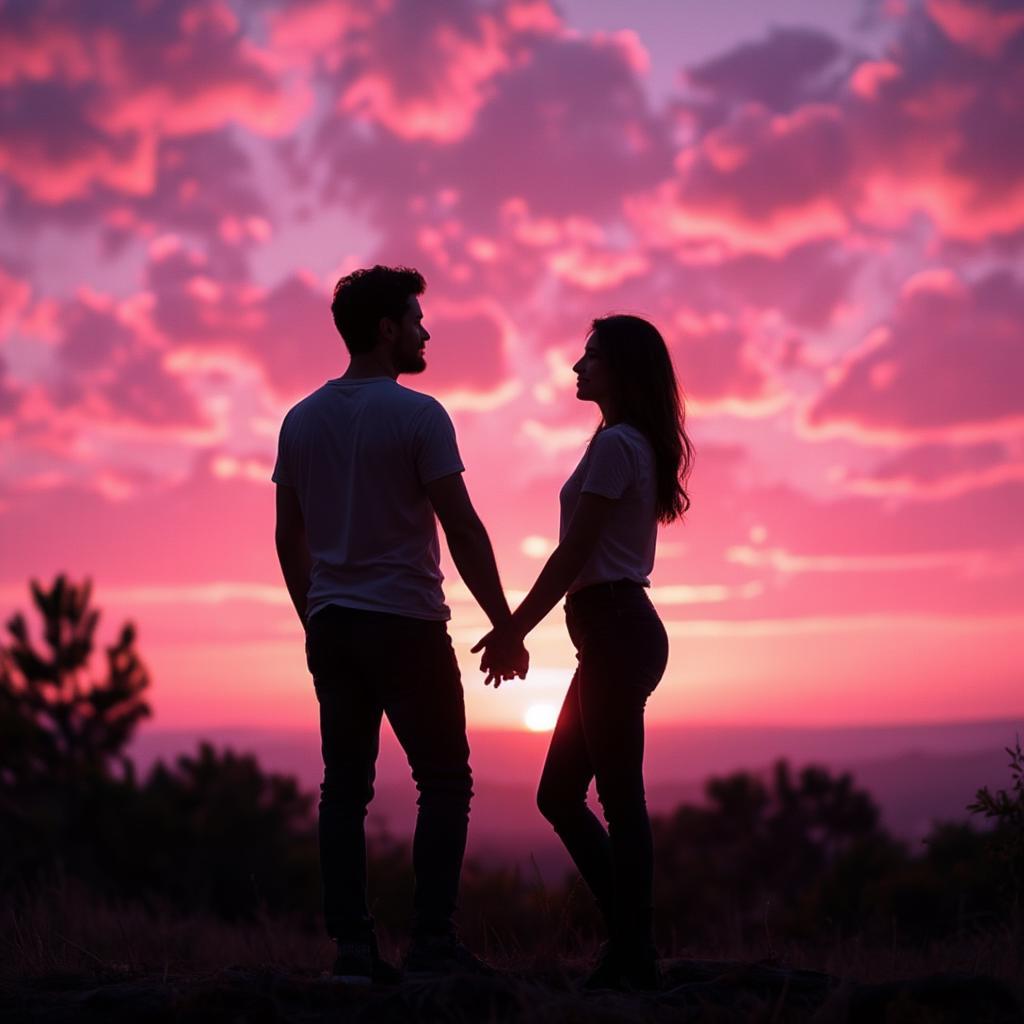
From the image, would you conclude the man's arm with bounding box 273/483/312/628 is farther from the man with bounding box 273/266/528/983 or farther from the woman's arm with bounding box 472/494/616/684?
the woman's arm with bounding box 472/494/616/684

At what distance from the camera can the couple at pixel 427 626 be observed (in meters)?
4.39

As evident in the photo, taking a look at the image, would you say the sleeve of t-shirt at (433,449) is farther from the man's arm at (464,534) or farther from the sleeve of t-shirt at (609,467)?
the sleeve of t-shirt at (609,467)

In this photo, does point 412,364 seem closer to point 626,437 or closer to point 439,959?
point 626,437

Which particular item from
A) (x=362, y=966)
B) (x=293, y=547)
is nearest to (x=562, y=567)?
(x=293, y=547)

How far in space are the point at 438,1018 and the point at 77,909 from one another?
15.6 feet

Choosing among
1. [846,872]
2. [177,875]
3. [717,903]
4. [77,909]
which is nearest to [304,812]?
[177,875]

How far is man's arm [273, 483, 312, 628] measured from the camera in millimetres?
4816

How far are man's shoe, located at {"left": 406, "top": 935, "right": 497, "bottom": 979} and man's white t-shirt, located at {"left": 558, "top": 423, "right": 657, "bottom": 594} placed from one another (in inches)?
52.3

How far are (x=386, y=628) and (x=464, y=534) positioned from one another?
43 centimetres

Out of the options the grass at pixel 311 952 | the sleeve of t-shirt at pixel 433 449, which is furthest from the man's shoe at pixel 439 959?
the sleeve of t-shirt at pixel 433 449

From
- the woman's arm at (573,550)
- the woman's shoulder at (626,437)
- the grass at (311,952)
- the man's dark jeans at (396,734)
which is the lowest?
the grass at (311,952)

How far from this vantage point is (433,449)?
4.41 m

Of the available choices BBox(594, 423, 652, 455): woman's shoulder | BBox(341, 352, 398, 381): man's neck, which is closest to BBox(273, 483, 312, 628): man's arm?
BBox(341, 352, 398, 381): man's neck

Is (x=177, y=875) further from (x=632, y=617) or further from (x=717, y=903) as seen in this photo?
(x=632, y=617)
